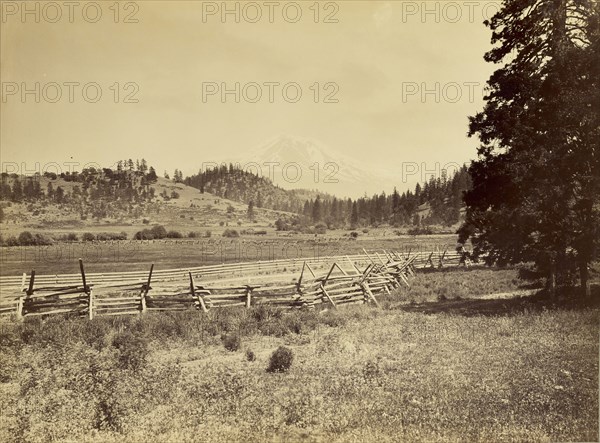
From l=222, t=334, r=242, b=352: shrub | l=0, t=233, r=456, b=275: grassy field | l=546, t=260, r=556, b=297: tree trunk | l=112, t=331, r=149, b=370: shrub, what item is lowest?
l=0, t=233, r=456, b=275: grassy field

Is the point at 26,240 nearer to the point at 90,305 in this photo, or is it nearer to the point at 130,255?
the point at 130,255

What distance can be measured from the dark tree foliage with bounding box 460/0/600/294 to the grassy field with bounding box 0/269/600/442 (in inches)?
94.6

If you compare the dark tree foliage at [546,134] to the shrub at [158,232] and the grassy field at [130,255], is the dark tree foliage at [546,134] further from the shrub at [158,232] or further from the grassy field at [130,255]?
the shrub at [158,232]

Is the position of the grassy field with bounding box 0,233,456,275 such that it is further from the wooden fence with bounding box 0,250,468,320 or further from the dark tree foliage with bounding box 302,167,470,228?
the dark tree foliage with bounding box 302,167,470,228

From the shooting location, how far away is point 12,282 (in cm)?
2159

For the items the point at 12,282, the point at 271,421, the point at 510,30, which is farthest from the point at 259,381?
the point at 12,282

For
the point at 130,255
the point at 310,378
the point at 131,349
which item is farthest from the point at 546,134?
the point at 130,255

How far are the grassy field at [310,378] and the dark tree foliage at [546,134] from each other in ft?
7.88

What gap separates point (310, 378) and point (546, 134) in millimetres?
10832

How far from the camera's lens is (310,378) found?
8.68 metres

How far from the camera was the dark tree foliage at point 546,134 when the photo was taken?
1234cm

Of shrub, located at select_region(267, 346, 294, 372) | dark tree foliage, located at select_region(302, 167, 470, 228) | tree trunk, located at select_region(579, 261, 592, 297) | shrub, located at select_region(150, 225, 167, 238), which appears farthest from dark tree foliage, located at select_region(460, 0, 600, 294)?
dark tree foliage, located at select_region(302, 167, 470, 228)

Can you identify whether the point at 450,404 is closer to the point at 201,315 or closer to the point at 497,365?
the point at 497,365

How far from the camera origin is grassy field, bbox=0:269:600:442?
6289 mm
